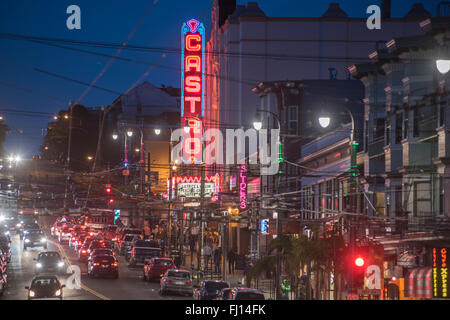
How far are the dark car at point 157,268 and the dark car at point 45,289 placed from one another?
13773 mm

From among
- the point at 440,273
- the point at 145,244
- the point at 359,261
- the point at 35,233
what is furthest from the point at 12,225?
the point at 359,261

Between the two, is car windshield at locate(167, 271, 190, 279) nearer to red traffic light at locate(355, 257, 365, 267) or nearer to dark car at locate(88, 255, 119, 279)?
dark car at locate(88, 255, 119, 279)

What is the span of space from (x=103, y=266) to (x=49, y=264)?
3.29m

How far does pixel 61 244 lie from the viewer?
84.3 metres

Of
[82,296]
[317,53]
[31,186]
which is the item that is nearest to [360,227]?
[82,296]

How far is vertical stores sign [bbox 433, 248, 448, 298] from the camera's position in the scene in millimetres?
32188

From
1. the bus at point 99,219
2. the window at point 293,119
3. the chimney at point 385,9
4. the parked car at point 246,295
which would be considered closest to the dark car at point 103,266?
the parked car at point 246,295

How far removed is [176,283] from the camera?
128 ft

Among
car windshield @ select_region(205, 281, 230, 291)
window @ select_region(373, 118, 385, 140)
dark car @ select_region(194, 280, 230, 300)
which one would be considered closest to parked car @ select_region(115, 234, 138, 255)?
window @ select_region(373, 118, 385, 140)

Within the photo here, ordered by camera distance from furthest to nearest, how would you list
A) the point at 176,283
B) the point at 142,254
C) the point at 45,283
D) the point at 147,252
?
the point at 147,252 → the point at 142,254 → the point at 176,283 → the point at 45,283

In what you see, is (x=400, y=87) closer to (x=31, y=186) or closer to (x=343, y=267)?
(x=343, y=267)

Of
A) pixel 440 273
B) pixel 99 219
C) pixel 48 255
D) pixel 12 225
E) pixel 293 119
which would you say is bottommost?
pixel 48 255

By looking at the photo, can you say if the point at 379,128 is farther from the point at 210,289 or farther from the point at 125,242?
the point at 125,242

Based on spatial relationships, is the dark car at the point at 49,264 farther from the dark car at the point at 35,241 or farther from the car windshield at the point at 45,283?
the dark car at the point at 35,241
